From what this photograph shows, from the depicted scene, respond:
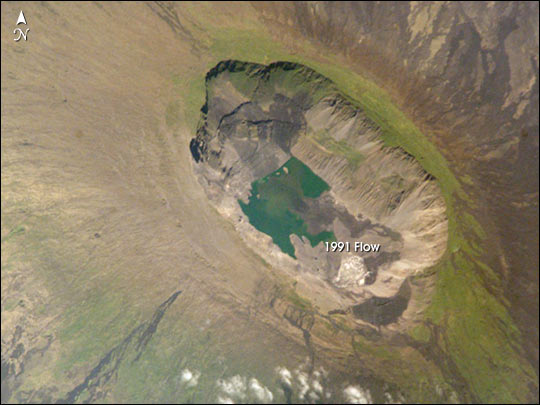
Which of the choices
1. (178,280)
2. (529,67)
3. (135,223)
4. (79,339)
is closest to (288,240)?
(178,280)

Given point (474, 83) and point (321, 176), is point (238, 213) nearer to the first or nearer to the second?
point (321, 176)

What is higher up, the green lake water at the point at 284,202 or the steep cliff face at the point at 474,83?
the steep cliff face at the point at 474,83

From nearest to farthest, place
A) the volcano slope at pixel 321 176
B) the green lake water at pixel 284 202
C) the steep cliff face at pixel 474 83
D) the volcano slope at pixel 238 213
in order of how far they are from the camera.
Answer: the steep cliff face at pixel 474 83 < the volcano slope at pixel 238 213 < the volcano slope at pixel 321 176 < the green lake water at pixel 284 202

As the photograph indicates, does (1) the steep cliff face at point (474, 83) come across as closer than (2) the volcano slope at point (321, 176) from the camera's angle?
Yes

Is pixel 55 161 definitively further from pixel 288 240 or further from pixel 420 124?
pixel 420 124

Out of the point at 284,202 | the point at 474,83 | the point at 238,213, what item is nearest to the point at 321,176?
the point at 284,202

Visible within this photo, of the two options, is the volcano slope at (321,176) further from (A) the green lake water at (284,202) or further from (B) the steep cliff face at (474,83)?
(B) the steep cliff face at (474,83)

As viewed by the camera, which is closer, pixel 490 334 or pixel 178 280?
pixel 490 334

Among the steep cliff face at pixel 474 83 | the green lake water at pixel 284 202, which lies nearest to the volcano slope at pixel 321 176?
the green lake water at pixel 284 202
